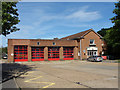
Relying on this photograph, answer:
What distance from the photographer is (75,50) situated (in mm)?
35938

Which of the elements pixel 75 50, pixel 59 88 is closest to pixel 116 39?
pixel 75 50

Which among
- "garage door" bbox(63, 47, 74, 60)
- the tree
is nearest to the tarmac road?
the tree

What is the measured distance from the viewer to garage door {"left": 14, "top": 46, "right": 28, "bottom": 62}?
31.6 m

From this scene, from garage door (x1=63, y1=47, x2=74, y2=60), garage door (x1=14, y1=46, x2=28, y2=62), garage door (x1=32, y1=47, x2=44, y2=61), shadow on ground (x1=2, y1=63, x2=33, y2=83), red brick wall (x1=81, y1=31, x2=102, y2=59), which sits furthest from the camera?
garage door (x1=63, y1=47, x2=74, y2=60)

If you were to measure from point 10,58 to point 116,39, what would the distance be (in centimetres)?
2345

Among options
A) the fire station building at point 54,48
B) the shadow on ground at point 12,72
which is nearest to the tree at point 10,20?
the shadow on ground at point 12,72

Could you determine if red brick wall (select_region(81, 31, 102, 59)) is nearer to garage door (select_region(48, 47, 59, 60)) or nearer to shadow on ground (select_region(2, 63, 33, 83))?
garage door (select_region(48, 47, 59, 60))

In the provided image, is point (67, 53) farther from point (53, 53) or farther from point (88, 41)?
point (88, 41)

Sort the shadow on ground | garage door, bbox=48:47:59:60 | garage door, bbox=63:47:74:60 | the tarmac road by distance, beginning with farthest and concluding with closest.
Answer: garage door, bbox=63:47:74:60 → garage door, bbox=48:47:59:60 → the shadow on ground → the tarmac road

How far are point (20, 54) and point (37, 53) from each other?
12.7ft

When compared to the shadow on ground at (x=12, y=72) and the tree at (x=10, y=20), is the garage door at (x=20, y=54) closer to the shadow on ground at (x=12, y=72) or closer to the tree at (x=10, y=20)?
the shadow on ground at (x=12, y=72)

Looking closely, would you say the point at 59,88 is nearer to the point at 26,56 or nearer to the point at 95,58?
the point at 95,58

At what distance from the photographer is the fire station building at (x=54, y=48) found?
1246 inches

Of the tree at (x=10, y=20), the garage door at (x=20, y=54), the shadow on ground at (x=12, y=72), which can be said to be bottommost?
the shadow on ground at (x=12, y=72)
